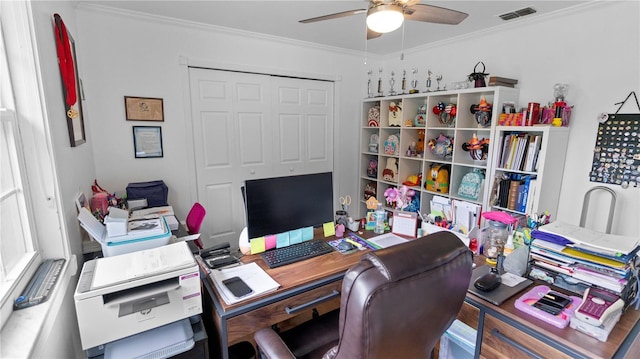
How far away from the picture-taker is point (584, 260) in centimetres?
128

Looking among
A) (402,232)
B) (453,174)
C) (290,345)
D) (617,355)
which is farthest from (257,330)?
(453,174)

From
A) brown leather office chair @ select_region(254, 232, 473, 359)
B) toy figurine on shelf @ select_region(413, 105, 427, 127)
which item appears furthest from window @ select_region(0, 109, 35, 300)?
toy figurine on shelf @ select_region(413, 105, 427, 127)

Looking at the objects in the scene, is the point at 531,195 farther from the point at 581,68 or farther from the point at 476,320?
the point at 476,320

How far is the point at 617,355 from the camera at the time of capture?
1.00 metres

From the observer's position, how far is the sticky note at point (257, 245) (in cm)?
160

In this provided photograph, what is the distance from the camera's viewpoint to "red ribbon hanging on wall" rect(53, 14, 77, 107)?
5.21ft

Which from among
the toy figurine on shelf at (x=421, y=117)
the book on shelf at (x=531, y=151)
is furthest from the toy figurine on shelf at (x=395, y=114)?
the book on shelf at (x=531, y=151)

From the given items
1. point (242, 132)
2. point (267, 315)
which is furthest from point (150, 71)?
point (267, 315)

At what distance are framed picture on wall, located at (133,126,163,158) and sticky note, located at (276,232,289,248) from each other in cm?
178

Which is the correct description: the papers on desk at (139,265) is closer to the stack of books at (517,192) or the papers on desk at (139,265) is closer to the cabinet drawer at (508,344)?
the cabinet drawer at (508,344)

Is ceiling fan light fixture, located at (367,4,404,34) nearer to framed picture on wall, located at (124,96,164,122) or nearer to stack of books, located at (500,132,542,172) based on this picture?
Answer: stack of books, located at (500,132,542,172)

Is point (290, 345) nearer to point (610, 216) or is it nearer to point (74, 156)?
point (74, 156)

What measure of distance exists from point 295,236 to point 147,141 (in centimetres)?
187

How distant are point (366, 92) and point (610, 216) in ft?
9.06
